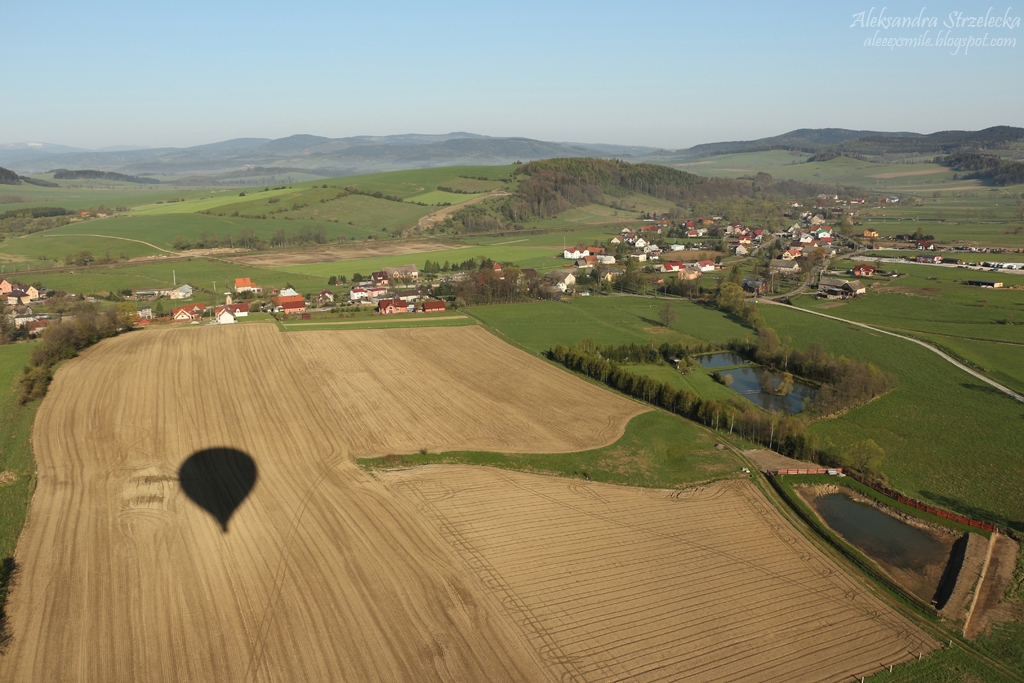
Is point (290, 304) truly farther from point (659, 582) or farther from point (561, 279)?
point (659, 582)

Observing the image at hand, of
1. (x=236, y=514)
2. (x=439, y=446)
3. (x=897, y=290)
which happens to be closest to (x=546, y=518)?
(x=439, y=446)

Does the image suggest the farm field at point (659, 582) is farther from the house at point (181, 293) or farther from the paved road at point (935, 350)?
the house at point (181, 293)

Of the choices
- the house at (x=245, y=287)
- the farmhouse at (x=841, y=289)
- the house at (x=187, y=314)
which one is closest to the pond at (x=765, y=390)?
the farmhouse at (x=841, y=289)

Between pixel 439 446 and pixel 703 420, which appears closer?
pixel 439 446

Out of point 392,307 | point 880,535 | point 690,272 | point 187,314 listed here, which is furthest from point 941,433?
point 187,314

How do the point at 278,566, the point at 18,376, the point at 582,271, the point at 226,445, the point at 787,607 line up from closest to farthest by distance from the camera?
the point at 787,607
the point at 278,566
the point at 226,445
the point at 18,376
the point at 582,271

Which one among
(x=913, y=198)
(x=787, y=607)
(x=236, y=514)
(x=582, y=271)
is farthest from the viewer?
(x=913, y=198)

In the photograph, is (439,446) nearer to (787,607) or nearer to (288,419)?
(288,419)
